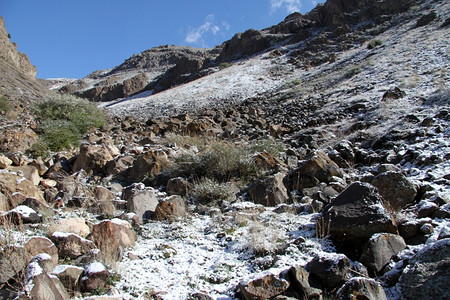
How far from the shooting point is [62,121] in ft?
24.0

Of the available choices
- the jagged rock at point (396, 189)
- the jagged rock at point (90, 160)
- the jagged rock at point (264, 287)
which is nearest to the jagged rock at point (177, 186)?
the jagged rock at point (90, 160)

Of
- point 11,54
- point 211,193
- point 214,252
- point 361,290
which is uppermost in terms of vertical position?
point 11,54

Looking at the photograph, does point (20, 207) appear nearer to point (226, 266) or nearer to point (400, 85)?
point (226, 266)

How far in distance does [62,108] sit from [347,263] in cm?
967

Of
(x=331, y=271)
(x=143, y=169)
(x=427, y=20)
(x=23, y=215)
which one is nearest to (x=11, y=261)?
(x=23, y=215)

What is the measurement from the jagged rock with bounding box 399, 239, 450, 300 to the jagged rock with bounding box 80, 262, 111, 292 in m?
1.99

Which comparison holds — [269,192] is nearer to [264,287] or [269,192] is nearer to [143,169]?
[264,287]

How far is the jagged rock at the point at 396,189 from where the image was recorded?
3.12 meters

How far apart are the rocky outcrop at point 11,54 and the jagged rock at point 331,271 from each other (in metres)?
23.5

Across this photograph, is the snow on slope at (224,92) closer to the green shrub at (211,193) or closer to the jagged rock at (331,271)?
the green shrub at (211,193)

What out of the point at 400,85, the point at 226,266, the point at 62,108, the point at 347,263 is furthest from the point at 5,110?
the point at 400,85

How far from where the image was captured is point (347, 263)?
2.13 meters

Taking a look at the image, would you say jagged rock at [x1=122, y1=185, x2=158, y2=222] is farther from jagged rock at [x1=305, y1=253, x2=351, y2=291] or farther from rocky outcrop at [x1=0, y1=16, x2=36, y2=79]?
rocky outcrop at [x1=0, y1=16, x2=36, y2=79]

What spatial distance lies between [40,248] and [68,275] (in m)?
0.39
